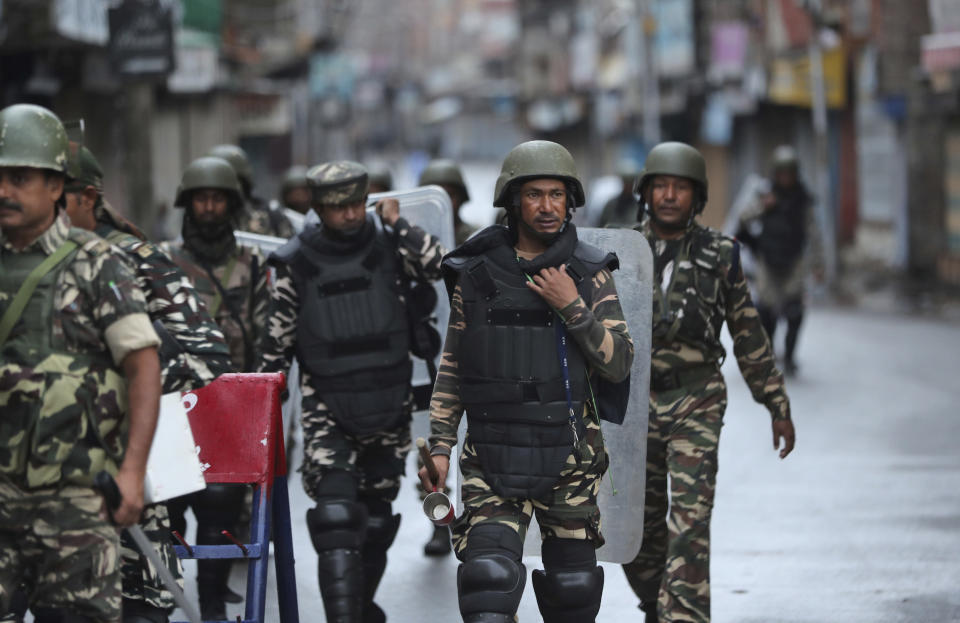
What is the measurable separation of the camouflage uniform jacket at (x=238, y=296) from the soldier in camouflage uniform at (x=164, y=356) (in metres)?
1.74

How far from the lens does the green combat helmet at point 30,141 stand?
3.81 metres

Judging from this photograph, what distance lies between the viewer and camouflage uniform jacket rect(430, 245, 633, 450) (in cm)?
461

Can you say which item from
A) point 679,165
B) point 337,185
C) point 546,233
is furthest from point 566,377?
point 337,185

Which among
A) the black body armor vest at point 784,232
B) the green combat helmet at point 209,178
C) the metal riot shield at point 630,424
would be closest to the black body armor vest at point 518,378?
the metal riot shield at point 630,424

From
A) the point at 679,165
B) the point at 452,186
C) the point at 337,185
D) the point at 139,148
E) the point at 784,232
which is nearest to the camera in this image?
the point at 679,165

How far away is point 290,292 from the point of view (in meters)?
6.15

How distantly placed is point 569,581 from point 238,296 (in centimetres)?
275

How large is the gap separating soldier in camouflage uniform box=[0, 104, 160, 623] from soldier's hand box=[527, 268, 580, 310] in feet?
4.21

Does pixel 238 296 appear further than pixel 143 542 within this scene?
Yes

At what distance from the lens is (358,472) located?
6.18 m

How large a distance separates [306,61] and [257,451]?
124 ft

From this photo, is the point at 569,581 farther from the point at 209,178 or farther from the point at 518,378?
the point at 209,178

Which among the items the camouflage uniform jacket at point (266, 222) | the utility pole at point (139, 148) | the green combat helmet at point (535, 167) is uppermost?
the utility pole at point (139, 148)

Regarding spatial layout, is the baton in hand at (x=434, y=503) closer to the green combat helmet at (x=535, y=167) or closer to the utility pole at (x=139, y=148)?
the green combat helmet at (x=535, y=167)
